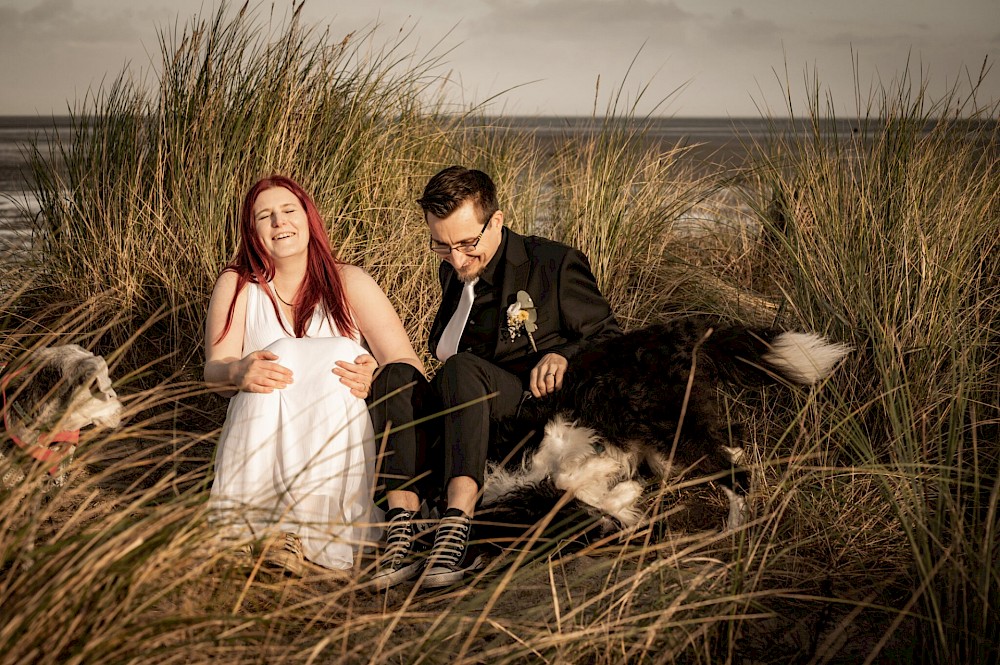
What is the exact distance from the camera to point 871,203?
159 inches

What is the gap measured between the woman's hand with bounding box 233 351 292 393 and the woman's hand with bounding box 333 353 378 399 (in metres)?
0.20

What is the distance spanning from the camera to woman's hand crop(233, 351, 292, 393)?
3.08 metres

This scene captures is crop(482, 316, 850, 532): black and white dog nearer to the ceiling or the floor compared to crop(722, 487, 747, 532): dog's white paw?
nearer to the ceiling

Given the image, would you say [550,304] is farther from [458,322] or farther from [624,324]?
[624,324]

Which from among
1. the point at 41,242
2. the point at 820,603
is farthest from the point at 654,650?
the point at 41,242

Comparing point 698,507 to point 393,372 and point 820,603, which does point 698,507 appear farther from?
point 393,372

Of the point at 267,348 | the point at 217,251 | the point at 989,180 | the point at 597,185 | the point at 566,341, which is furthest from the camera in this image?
the point at 597,185

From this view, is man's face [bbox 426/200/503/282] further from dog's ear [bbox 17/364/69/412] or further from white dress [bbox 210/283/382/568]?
dog's ear [bbox 17/364/69/412]

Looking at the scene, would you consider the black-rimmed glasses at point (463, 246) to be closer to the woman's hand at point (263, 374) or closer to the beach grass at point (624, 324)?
the woman's hand at point (263, 374)

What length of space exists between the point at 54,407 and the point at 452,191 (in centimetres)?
164

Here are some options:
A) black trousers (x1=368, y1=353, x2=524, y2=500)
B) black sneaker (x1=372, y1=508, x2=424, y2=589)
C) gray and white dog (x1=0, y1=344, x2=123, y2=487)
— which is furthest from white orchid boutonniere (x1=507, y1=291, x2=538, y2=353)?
gray and white dog (x1=0, y1=344, x2=123, y2=487)

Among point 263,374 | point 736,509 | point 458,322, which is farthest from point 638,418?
point 263,374

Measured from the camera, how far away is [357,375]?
3.24m

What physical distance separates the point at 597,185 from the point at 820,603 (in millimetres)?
3257
